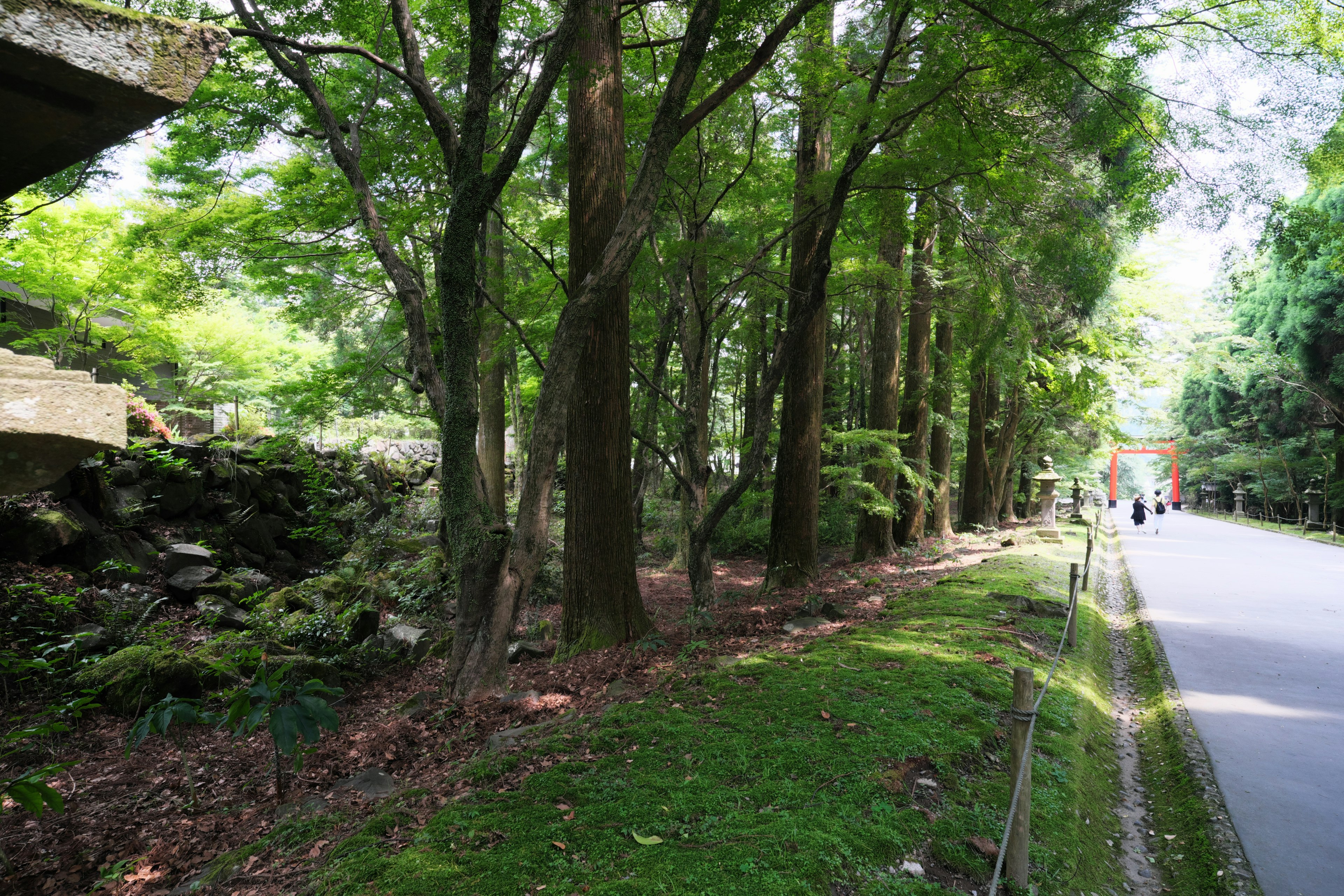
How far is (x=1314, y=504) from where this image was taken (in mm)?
29203

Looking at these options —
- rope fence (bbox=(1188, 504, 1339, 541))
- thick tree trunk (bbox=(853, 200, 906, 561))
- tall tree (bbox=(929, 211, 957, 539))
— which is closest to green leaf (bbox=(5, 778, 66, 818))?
thick tree trunk (bbox=(853, 200, 906, 561))

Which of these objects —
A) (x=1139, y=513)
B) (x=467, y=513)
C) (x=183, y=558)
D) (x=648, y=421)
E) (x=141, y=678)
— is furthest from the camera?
(x=1139, y=513)

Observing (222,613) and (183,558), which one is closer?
(222,613)

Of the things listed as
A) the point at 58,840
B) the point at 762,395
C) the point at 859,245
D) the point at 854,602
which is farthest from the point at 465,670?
the point at 859,245

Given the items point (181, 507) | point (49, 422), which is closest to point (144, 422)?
point (181, 507)

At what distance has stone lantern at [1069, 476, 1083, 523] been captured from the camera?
2617 cm

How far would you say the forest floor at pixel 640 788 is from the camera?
295cm

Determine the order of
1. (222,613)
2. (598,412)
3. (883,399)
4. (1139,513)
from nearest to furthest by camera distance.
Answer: (598,412) → (222,613) → (883,399) → (1139,513)

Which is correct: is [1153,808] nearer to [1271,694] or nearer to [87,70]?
[1271,694]

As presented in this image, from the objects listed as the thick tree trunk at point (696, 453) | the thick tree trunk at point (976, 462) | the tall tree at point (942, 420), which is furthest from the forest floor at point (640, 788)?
the thick tree trunk at point (976, 462)

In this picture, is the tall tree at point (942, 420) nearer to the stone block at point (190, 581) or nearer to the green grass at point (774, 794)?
the green grass at point (774, 794)

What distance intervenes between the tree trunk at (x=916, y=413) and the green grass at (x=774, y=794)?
26.9ft

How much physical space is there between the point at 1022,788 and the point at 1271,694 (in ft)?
17.3

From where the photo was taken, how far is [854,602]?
8672 millimetres
